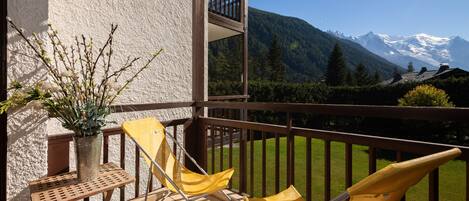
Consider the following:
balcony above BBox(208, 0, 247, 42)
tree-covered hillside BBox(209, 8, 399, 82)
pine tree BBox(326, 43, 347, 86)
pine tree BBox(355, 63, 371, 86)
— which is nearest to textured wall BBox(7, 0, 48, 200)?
balcony above BBox(208, 0, 247, 42)

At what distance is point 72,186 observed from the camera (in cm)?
188

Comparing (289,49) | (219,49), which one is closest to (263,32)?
(289,49)

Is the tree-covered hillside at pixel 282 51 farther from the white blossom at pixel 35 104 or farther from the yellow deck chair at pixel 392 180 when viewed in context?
the yellow deck chair at pixel 392 180

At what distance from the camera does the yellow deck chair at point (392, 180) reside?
98 centimetres

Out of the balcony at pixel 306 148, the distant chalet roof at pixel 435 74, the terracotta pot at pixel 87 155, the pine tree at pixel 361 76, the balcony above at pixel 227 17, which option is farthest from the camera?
the pine tree at pixel 361 76

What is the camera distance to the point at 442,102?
9.28 metres

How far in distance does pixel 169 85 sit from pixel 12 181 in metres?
2.21

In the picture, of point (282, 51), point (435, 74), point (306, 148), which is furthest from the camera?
point (282, 51)

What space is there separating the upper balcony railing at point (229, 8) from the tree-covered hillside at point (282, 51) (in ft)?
11.7

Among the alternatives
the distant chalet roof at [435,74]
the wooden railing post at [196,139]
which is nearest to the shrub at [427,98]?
the distant chalet roof at [435,74]

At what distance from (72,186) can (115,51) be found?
182 centimetres

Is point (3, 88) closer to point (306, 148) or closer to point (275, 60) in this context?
point (306, 148)

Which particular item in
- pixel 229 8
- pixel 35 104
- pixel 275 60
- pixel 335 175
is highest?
pixel 275 60

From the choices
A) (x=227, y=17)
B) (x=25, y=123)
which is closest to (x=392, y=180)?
(x=25, y=123)
